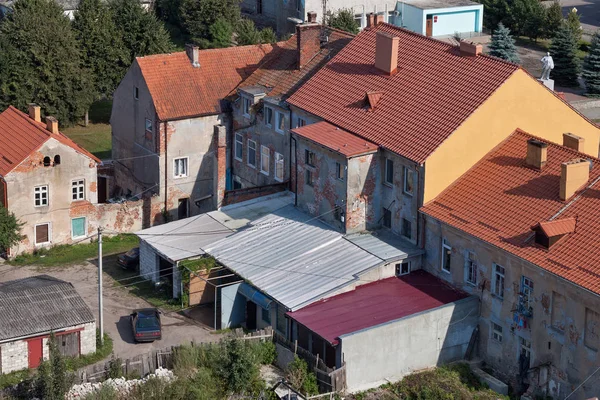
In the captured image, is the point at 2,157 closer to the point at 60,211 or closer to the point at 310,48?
the point at 60,211

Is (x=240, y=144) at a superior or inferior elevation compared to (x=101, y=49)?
inferior

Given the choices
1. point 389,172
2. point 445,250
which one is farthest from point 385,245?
point 389,172

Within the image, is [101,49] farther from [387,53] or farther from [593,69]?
[593,69]

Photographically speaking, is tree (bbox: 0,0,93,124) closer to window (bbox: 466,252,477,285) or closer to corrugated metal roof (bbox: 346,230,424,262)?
corrugated metal roof (bbox: 346,230,424,262)

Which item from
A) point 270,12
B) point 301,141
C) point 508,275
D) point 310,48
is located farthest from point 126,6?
point 508,275

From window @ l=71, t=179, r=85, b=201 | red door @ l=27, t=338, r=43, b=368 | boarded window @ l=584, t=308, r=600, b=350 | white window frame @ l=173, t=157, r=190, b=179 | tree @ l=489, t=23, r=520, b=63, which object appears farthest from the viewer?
tree @ l=489, t=23, r=520, b=63

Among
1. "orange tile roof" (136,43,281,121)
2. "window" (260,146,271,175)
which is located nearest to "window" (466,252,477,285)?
"window" (260,146,271,175)
